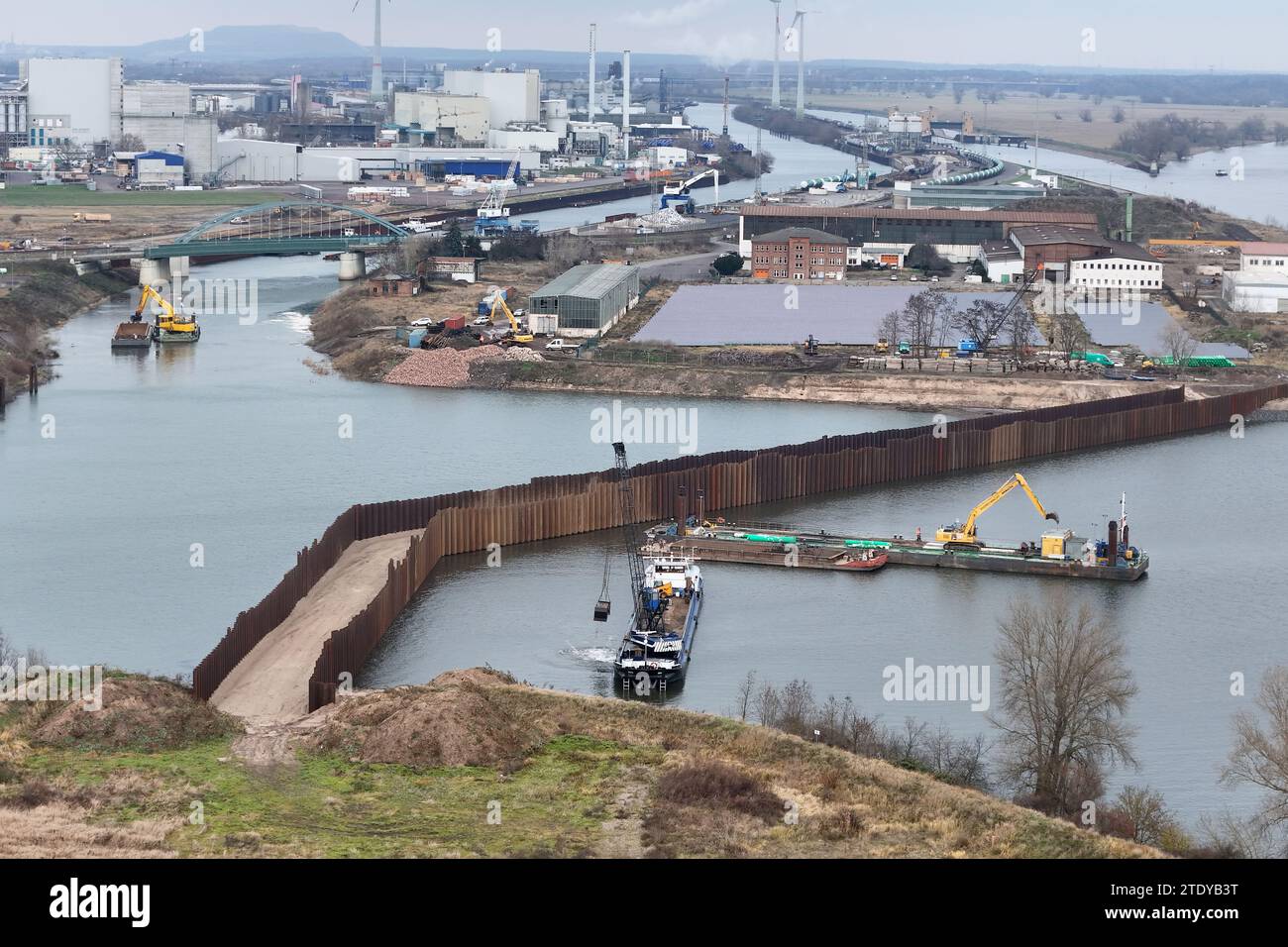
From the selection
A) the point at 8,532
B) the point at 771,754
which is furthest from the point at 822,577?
the point at 8,532

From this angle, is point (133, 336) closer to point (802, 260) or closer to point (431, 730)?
point (802, 260)

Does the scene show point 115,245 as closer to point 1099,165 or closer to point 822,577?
point 822,577

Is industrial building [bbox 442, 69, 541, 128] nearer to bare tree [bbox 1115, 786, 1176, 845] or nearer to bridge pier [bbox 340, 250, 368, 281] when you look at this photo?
bridge pier [bbox 340, 250, 368, 281]

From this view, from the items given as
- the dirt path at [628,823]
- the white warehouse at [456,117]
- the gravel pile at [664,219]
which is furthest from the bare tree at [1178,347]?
the white warehouse at [456,117]

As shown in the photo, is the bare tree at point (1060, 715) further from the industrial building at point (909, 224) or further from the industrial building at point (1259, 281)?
the industrial building at point (909, 224)

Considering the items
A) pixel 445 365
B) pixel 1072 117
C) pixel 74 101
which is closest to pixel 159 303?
pixel 445 365
